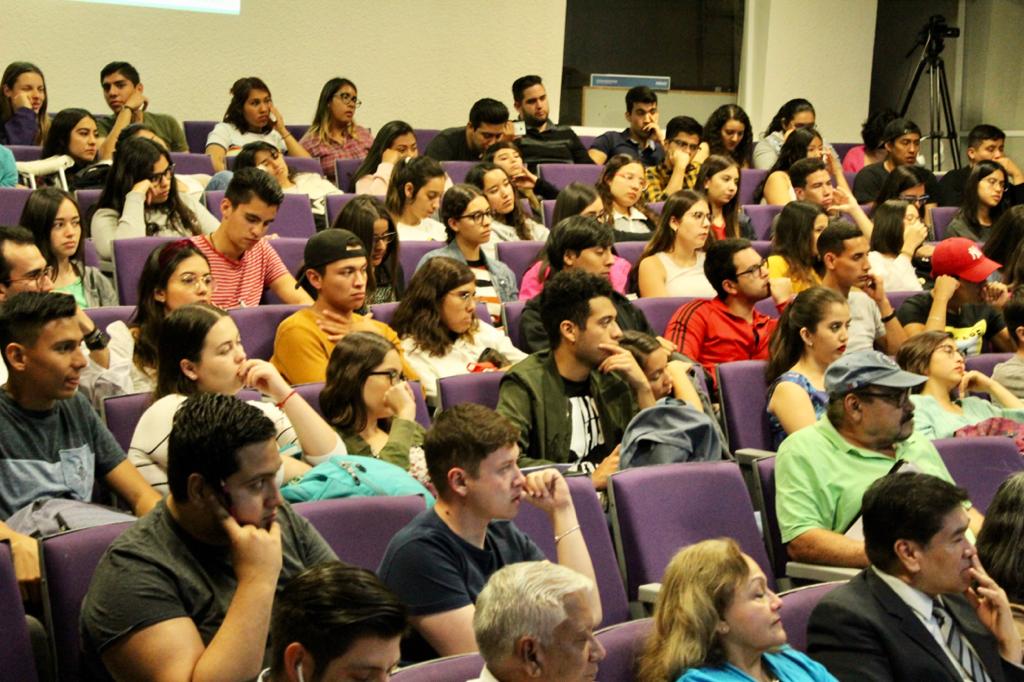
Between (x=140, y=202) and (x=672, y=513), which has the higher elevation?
(x=140, y=202)

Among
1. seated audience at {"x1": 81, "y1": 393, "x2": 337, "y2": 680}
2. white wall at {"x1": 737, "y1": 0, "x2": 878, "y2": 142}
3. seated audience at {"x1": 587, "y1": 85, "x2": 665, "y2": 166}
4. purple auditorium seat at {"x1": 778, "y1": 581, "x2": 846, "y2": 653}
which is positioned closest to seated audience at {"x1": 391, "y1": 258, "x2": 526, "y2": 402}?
purple auditorium seat at {"x1": 778, "y1": 581, "x2": 846, "y2": 653}

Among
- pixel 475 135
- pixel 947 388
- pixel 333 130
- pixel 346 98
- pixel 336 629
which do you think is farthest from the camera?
pixel 333 130

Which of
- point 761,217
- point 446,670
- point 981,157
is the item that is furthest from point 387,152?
point 446,670

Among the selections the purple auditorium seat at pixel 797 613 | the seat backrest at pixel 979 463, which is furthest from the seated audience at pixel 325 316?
the purple auditorium seat at pixel 797 613

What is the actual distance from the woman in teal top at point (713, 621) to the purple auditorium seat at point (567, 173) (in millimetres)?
4560

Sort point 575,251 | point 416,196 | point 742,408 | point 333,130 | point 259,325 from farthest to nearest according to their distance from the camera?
point 333,130, point 416,196, point 575,251, point 259,325, point 742,408

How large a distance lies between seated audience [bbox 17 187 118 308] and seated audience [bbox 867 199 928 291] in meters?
3.10

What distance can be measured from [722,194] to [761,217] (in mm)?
467

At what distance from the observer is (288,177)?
639 cm

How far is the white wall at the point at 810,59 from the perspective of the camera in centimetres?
916

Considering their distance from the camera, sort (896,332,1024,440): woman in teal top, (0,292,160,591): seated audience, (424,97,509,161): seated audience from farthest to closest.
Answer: (424,97,509,161): seated audience, (896,332,1024,440): woman in teal top, (0,292,160,591): seated audience

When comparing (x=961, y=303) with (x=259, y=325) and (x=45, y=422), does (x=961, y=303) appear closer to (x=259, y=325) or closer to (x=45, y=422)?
(x=259, y=325)

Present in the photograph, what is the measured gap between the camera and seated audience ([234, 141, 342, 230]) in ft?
19.8

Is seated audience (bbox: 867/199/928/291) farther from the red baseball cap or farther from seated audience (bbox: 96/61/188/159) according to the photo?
seated audience (bbox: 96/61/188/159)
